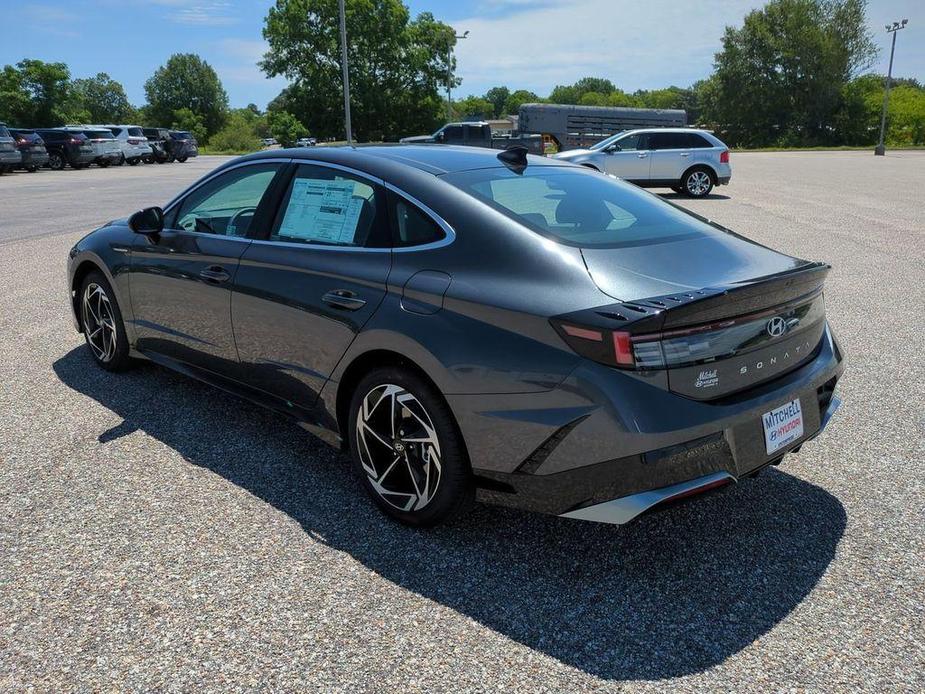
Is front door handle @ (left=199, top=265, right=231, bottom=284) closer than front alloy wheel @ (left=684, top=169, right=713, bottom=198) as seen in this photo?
Yes

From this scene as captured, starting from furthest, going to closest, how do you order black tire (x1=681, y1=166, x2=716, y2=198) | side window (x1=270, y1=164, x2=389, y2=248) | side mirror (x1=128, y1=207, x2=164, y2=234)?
black tire (x1=681, y1=166, x2=716, y2=198) → side mirror (x1=128, y1=207, x2=164, y2=234) → side window (x1=270, y1=164, x2=389, y2=248)

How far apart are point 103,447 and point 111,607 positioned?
5.18 ft

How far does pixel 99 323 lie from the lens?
5.27 metres

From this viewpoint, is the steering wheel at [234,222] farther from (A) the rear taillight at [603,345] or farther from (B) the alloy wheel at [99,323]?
(A) the rear taillight at [603,345]

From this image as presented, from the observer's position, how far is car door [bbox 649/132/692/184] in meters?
19.1

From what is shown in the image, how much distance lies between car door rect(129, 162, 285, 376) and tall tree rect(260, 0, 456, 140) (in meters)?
68.2

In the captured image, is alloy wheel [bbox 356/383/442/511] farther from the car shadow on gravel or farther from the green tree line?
the green tree line

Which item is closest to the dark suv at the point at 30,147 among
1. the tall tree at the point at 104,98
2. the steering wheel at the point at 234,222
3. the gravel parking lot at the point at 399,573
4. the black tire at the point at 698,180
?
the black tire at the point at 698,180

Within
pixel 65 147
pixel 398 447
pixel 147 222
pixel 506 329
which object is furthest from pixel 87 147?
pixel 506 329

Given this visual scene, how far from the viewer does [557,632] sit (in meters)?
2.57

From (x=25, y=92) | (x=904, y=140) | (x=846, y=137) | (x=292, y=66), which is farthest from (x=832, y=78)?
(x=25, y=92)

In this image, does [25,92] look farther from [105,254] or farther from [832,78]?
[105,254]

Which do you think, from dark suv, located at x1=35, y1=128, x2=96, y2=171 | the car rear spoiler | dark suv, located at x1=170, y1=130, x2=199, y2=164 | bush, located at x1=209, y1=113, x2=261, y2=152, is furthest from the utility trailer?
bush, located at x1=209, y1=113, x2=261, y2=152

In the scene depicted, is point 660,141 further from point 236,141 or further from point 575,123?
point 236,141
